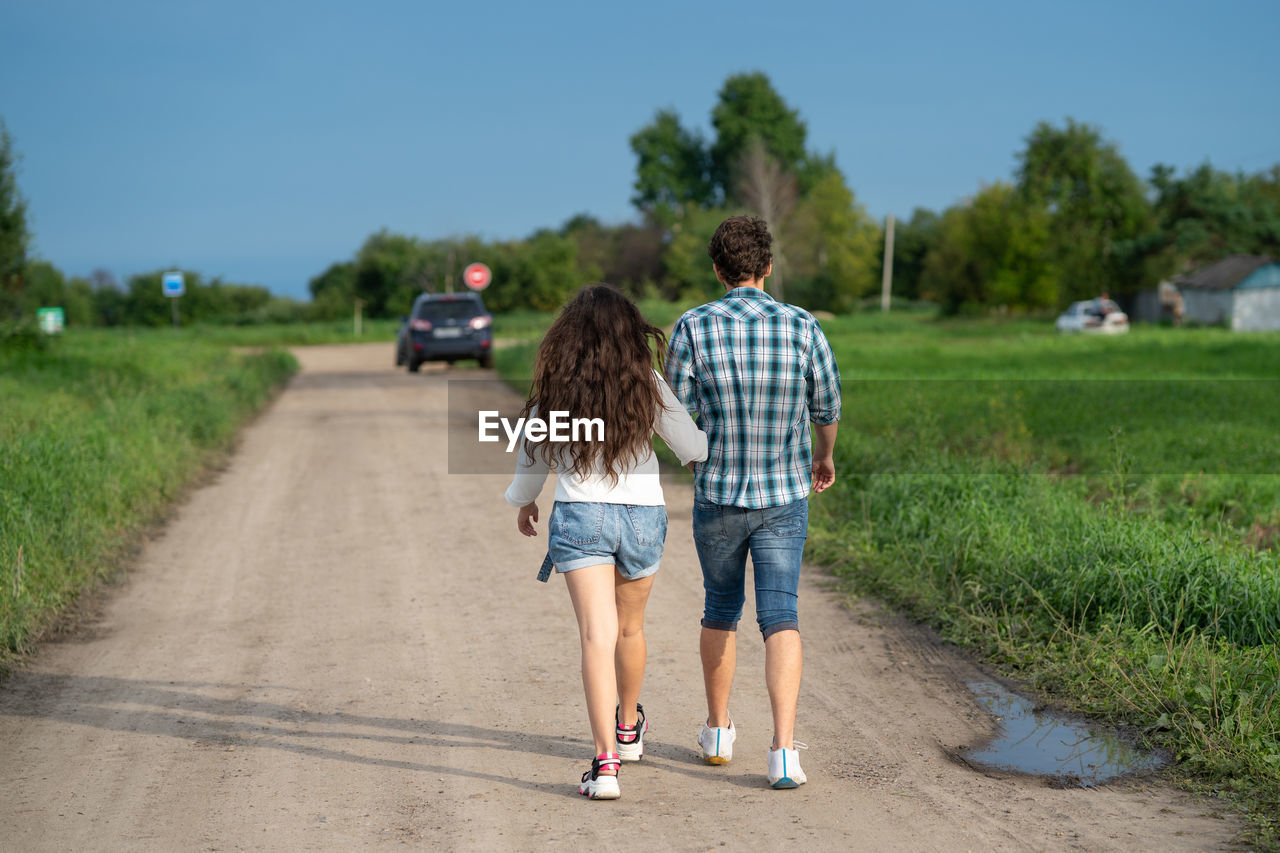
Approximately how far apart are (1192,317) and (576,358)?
5426cm

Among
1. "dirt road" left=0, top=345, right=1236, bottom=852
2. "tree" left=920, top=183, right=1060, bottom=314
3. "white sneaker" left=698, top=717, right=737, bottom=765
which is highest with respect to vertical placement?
"tree" left=920, top=183, right=1060, bottom=314

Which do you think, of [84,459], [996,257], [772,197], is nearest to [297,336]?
[772,197]

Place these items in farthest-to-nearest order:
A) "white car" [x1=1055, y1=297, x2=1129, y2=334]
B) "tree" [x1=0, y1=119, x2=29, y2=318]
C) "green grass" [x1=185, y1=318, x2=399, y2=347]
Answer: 1. "green grass" [x1=185, y1=318, x2=399, y2=347]
2. "white car" [x1=1055, y1=297, x2=1129, y2=334]
3. "tree" [x1=0, y1=119, x2=29, y2=318]

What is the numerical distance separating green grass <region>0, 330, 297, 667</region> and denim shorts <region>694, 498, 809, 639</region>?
12.4ft

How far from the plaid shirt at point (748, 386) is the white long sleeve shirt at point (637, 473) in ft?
0.38

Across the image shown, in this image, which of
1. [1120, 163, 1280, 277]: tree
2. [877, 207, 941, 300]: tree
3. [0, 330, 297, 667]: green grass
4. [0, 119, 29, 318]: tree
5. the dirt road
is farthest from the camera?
[877, 207, 941, 300]: tree

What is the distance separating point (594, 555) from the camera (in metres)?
3.95

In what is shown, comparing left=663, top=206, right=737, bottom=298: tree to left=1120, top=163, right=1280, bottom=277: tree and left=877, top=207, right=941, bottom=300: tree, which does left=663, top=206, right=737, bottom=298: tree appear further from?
left=1120, top=163, right=1280, bottom=277: tree

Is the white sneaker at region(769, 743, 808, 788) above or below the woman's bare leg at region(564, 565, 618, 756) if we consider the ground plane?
below

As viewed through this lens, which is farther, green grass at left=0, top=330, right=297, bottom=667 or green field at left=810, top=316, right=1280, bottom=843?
green grass at left=0, top=330, right=297, bottom=667

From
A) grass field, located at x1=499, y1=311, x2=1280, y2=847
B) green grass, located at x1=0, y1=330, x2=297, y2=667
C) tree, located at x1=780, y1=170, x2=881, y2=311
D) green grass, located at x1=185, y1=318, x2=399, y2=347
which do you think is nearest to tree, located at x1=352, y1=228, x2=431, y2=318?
green grass, located at x1=185, y1=318, x2=399, y2=347

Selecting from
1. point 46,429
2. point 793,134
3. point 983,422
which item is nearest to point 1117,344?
point 983,422

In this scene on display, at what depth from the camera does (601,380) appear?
390 cm

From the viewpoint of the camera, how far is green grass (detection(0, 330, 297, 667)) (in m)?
6.78
